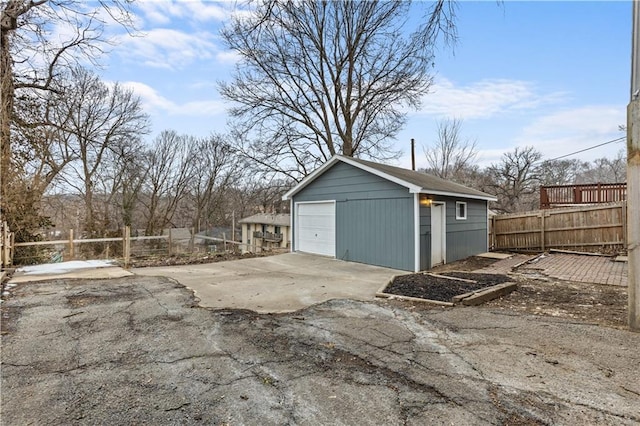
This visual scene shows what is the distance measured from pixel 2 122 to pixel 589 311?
12.3 m

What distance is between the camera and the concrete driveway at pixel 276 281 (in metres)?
5.17

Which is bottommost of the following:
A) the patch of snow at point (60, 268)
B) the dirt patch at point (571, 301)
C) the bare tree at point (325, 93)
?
the dirt patch at point (571, 301)

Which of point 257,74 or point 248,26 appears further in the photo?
point 257,74

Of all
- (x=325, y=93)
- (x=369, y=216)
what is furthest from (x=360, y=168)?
(x=325, y=93)

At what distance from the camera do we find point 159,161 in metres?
26.4

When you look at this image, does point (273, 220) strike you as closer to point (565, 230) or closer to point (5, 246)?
point (5, 246)

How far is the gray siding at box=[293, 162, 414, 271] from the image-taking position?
328 inches

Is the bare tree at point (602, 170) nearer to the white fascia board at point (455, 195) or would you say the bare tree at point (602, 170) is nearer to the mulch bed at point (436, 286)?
the white fascia board at point (455, 195)

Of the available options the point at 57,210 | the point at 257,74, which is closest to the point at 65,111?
the point at 57,210

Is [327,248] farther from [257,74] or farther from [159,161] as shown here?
[159,161]

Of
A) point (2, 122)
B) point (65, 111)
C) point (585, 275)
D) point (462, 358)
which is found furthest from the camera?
point (65, 111)

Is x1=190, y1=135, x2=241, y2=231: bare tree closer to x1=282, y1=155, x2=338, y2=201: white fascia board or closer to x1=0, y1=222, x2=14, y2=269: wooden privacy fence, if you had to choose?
x1=282, y1=155, x2=338, y2=201: white fascia board

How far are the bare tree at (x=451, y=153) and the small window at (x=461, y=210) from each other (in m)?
15.3

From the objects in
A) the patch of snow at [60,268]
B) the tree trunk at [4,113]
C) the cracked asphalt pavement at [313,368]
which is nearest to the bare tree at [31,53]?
the tree trunk at [4,113]
